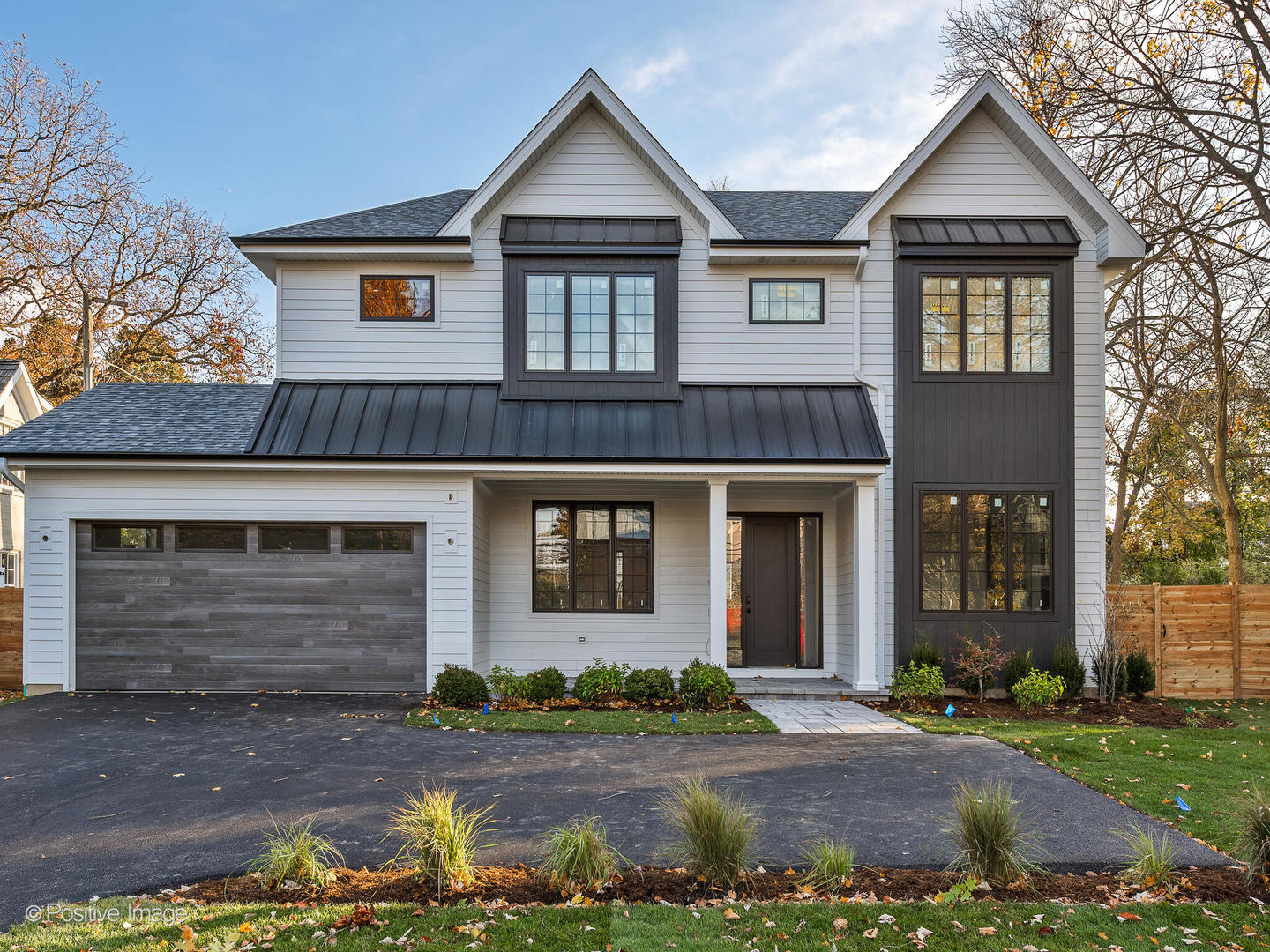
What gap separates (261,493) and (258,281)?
19.1 meters

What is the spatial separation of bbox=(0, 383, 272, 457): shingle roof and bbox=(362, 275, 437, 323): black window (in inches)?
88.1

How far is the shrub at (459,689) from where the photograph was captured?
35.0ft

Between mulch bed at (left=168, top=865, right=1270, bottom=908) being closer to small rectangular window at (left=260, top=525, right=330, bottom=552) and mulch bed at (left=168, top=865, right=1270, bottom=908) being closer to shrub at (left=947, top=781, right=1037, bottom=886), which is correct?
shrub at (left=947, top=781, right=1037, bottom=886)

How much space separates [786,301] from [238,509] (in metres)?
8.60

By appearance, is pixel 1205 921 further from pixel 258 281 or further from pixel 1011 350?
pixel 258 281

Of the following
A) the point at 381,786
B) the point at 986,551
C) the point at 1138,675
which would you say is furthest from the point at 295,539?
the point at 1138,675

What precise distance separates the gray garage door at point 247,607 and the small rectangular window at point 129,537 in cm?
1

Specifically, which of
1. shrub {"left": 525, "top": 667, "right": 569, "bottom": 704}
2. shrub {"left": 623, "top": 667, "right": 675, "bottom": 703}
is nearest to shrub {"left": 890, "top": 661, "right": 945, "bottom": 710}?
shrub {"left": 623, "top": 667, "right": 675, "bottom": 703}

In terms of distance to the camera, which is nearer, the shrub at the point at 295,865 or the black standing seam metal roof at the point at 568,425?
the shrub at the point at 295,865

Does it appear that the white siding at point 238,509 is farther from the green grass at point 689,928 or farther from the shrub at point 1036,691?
the shrub at point 1036,691

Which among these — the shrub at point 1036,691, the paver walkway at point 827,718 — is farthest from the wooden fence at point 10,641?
the shrub at point 1036,691

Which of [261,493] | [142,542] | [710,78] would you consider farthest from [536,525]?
[710,78]

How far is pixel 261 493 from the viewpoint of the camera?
11453mm

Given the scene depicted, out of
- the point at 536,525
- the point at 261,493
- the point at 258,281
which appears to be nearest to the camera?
the point at 261,493
